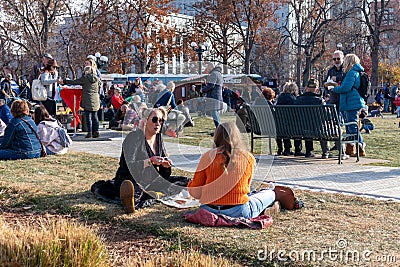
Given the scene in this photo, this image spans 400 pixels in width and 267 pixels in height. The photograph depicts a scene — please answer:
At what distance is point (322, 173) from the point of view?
933 centimetres

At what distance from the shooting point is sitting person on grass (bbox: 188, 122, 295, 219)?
18.7 ft

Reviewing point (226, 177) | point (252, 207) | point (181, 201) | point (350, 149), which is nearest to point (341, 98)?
point (350, 149)

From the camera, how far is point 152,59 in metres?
45.9

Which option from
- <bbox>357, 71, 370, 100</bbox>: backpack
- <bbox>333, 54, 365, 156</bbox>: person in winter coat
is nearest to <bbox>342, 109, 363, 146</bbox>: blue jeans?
<bbox>333, 54, 365, 156</bbox>: person in winter coat

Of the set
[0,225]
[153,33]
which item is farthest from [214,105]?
[153,33]

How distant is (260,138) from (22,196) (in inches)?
183

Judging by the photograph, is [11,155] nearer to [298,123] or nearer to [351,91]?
[298,123]

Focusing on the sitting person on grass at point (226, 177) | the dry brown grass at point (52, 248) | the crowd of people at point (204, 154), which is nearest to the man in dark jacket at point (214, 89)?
the crowd of people at point (204, 154)

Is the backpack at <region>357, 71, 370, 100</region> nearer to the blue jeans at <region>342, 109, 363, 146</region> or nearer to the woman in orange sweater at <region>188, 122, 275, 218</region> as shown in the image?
the blue jeans at <region>342, 109, 363, 146</region>

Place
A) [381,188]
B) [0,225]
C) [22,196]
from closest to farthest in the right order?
[0,225], [22,196], [381,188]

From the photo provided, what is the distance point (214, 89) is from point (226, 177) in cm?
612

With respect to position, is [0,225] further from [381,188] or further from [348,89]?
[348,89]

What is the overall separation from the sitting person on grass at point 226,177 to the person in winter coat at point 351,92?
5845mm

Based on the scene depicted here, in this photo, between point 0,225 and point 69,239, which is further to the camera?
point 0,225
